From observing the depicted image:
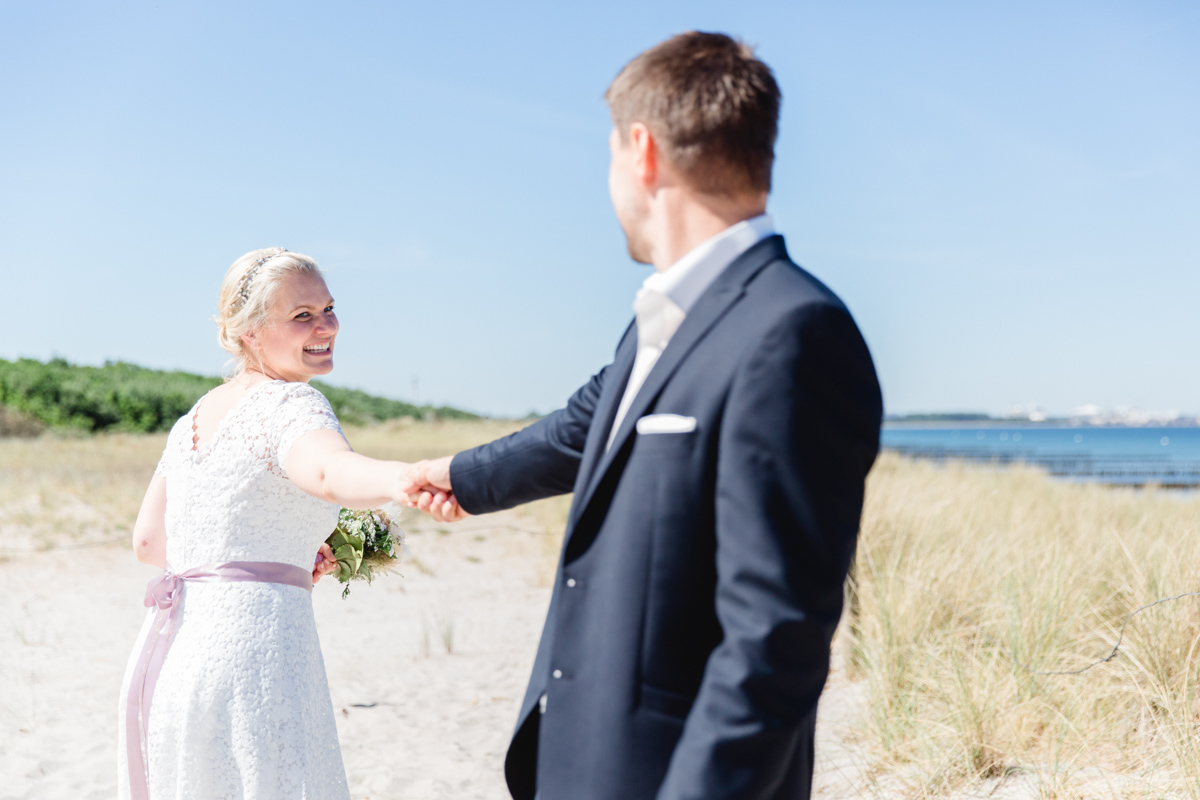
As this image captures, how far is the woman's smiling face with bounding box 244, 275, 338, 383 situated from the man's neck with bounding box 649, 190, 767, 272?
4.40 feet

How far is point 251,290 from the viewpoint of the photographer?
2518 millimetres

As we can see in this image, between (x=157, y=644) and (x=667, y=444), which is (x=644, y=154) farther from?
(x=157, y=644)

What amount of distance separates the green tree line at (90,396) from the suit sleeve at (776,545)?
3662cm

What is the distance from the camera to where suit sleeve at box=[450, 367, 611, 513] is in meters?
2.08

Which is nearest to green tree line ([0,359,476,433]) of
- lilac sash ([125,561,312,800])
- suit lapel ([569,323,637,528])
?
lilac sash ([125,561,312,800])

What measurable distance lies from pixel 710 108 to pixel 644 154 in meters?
0.15

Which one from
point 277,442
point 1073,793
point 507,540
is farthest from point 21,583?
point 1073,793

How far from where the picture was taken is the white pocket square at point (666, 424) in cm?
145

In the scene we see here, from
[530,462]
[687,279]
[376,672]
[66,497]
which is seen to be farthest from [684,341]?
[66,497]

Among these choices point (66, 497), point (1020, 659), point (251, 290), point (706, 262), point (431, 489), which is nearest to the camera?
point (706, 262)

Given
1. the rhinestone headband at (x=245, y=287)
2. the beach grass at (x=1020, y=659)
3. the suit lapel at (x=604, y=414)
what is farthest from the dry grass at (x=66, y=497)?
the suit lapel at (x=604, y=414)

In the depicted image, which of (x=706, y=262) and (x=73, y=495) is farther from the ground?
(x=706, y=262)

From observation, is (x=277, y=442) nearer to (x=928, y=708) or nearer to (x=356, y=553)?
(x=356, y=553)

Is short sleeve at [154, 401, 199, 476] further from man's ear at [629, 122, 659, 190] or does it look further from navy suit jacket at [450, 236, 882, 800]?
man's ear at [629, 122, 659, 190]
